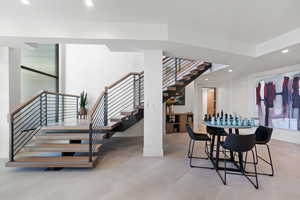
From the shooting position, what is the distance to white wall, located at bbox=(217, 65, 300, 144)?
5070 millimetres

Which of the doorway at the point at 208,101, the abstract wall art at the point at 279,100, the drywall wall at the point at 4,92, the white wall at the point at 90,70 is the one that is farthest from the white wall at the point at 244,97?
the drywall wall at the point at 4,92

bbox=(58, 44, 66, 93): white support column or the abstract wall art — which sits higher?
bbox=(58, 44, 66, 93): white support column

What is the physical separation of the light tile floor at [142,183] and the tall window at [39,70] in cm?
215

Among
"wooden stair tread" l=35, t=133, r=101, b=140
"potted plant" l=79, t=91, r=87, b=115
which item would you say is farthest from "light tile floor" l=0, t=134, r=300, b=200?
"potted plant" l=79, t=91, r=87, b=115

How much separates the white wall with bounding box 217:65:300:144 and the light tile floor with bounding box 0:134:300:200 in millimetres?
2306

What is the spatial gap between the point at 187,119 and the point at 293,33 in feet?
14.7

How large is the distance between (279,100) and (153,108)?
4.55 metres

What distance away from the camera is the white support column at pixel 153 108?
3.58 meters

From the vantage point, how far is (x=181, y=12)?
9.04ft

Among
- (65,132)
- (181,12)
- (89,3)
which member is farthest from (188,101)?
(89,3)

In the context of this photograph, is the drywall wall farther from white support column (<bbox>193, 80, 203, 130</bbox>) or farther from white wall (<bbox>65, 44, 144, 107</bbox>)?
white support column (<bbox>193, 80, 203, 130</bbox>)

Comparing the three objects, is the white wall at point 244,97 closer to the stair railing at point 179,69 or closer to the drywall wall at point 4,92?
the stair railing at point 179,69

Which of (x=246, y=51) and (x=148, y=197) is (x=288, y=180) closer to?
(x=148, y=197)

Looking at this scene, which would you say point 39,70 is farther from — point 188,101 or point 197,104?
point 197,104
